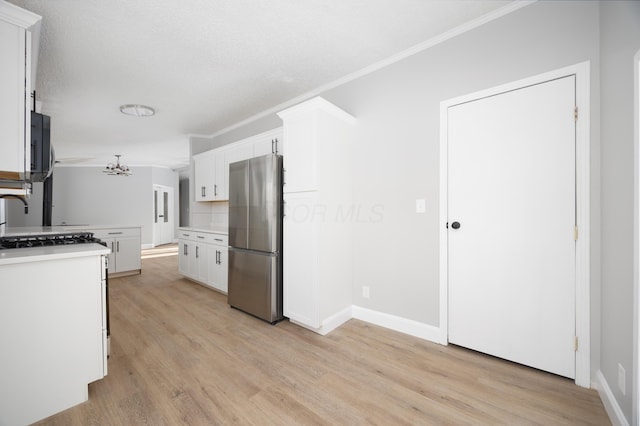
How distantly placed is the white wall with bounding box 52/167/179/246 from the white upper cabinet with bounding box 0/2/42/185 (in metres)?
6.83

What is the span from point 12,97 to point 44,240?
1.11 m

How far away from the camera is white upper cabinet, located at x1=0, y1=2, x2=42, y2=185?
1.67 m

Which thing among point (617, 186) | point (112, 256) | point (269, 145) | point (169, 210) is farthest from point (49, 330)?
point (169, 210)

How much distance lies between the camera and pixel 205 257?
163 inches

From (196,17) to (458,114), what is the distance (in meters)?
2.25

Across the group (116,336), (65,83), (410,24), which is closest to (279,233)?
(116,336)

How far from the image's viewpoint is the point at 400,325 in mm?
2561

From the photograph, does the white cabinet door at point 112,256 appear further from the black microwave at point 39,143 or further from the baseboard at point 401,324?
the baseboard at point 401,324

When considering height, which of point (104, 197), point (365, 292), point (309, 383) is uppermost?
point (104, 197)

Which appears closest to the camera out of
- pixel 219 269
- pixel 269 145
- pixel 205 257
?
pixel 269 145

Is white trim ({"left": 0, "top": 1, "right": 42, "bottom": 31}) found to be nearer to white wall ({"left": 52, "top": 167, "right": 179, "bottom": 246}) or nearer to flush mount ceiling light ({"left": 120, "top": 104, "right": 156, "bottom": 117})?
flush mount ceiling light ({"left": 120, "top": 104, "right": 156, "bottom": 117})

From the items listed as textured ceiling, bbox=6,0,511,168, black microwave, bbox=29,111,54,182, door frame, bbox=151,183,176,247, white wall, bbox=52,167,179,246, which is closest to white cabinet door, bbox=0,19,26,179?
black microwave, bbox=29,111,54,182

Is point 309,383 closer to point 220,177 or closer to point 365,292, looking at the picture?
point 365,292

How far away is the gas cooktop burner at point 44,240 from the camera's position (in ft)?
6.36
